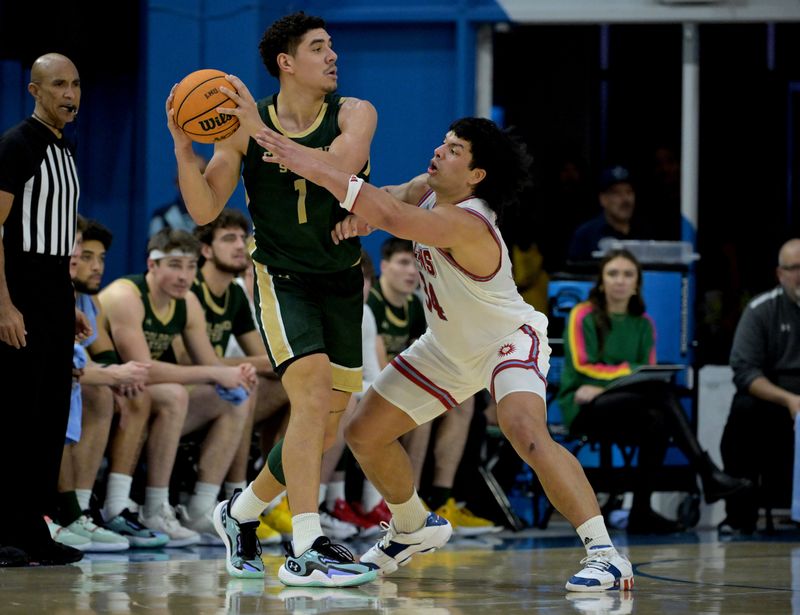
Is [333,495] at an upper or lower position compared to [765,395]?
lower

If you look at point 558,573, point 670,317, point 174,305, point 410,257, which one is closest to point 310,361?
point 558,573

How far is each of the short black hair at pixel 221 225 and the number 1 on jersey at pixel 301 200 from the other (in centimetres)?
224

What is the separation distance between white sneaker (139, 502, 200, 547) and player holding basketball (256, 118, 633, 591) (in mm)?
1649

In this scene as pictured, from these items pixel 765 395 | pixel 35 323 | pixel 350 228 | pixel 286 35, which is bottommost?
pixel 765 395

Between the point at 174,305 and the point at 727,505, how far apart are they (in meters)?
3.27

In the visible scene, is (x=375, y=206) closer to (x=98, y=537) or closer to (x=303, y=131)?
(x=303, y=131)

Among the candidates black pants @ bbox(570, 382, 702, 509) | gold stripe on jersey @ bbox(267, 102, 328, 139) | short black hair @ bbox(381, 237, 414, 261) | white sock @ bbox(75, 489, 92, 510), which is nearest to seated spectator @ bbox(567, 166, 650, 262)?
black pants @ bbox(570, 382, 702, 509)

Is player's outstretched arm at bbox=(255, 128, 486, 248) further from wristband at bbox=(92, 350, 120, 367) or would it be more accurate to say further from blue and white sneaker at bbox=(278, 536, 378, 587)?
wristband at bbox=(92, 350, 120, 367)

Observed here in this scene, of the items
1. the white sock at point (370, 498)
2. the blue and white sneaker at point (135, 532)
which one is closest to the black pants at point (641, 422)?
the white sock at point (370, 498)

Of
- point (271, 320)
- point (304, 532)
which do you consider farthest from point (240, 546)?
point (271, 320)

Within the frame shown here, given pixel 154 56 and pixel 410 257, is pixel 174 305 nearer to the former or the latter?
pixel 410 257

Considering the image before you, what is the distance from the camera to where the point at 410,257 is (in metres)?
7.37

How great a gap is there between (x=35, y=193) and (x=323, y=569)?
1.90 m

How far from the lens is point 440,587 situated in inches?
182
